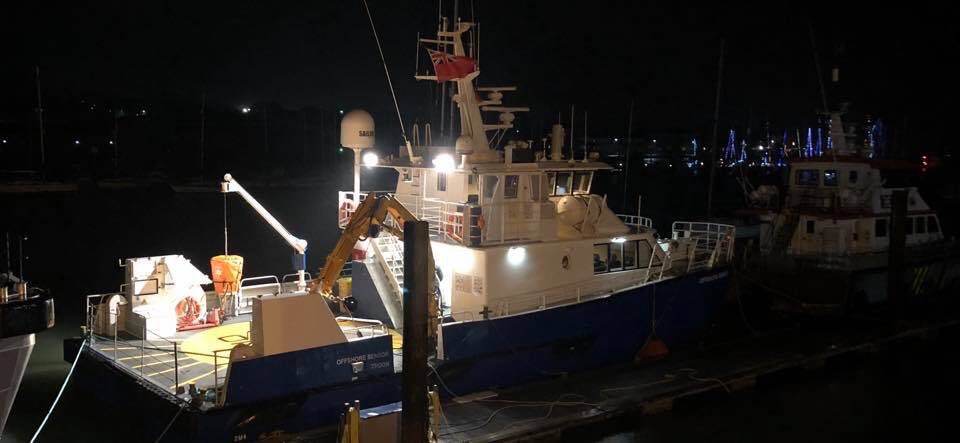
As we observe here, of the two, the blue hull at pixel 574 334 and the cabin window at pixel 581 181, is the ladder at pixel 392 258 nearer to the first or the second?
the blue hull at pixel 574 334

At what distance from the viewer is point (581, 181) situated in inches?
543

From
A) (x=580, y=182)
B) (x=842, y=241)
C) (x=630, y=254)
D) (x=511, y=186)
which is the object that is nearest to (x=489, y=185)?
(x=511, y=186)

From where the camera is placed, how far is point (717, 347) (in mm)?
14414

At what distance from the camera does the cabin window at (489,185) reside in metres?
12.5

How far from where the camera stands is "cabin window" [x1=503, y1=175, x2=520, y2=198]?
12.6m

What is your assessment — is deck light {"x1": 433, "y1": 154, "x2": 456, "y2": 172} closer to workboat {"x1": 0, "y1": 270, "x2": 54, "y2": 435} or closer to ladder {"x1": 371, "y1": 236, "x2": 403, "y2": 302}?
ladder {"x1": 371, "y1": 236, "x2": 403, "y2": 302}

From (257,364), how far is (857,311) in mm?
15005

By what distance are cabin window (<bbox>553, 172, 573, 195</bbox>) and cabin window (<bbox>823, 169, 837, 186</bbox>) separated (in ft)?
33.1

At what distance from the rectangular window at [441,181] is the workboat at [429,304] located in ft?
0.22

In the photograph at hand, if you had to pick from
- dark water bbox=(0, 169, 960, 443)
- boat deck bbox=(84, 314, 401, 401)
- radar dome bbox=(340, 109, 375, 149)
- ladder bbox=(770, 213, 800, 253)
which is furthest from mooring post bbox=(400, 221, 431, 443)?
ladder bbox=(770, 213, 800, 253)

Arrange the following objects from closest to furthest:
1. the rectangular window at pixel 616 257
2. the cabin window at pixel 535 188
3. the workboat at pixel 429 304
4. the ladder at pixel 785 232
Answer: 1. the workboat at pixel 429 304
2. the cabin window at pixel 535 188
3. the rectangular window at pixel 616 257
4. the ladder at pixel 785 232

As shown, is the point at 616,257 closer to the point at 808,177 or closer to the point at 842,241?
the point at 842,241

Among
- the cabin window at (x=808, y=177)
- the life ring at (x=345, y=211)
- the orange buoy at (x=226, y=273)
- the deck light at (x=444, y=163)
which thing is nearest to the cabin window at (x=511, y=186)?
the deck light at (x=444, y=163)

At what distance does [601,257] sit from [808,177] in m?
9.70
